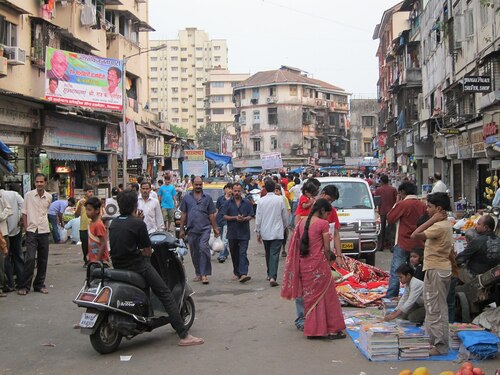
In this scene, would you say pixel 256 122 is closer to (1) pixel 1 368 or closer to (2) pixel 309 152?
(2) pixel 309 152

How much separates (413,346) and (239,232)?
18.6ft

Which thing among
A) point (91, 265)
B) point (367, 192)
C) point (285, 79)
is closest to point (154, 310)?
point (91, 265)

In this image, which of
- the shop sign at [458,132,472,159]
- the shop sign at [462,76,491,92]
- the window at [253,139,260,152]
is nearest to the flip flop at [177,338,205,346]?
the shop sign at [462,76,491,92]

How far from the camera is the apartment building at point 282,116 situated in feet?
264

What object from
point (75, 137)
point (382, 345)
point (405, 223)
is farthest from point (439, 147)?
point (382, 345)

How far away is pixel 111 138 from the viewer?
94.1 feet

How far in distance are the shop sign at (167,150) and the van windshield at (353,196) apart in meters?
26.7

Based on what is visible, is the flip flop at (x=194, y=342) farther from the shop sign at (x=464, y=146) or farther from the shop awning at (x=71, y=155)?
the shop sign at (x=464, y=146)

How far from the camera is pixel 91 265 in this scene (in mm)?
7355

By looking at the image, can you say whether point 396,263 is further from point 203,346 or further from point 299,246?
point 203,346

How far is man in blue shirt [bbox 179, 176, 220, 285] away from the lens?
11.8 meters

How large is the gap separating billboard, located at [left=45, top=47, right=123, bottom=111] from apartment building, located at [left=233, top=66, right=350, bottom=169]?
54.6m

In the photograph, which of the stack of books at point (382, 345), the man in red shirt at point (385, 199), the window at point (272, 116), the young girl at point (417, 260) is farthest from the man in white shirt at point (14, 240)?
the window at point (272, 116)

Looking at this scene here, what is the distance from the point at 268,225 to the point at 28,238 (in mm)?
3992
